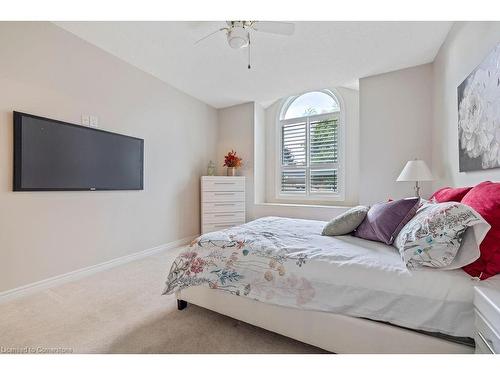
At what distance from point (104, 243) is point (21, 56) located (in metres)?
2.02

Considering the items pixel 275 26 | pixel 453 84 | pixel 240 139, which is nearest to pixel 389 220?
pixel 453 84

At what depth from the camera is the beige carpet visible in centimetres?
140

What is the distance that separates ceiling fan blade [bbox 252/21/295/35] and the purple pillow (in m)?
1.71

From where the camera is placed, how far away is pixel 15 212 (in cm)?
202

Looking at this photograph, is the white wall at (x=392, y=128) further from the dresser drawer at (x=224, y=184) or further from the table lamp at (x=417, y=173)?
the dresser drawer at (x=224, y=184)

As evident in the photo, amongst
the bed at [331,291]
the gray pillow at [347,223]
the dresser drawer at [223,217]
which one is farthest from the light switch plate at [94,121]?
the gray pillow at [347,223]

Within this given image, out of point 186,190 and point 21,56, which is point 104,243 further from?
point 21,56

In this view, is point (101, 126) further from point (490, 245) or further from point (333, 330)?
point (490, 245)

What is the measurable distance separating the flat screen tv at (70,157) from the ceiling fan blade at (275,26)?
2.08 meters

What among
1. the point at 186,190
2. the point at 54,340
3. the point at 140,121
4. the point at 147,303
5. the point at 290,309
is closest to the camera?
the point at 290,309

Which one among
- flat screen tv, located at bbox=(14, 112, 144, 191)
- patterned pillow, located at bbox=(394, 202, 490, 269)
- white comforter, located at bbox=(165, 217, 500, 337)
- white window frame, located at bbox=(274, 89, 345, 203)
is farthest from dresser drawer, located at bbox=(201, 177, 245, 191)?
patterned pillow, located at bbox=(394, 202, 490, 269)

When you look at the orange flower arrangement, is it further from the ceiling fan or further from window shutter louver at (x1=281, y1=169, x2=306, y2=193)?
the ceiling fan

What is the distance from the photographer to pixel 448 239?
3.47 ft
